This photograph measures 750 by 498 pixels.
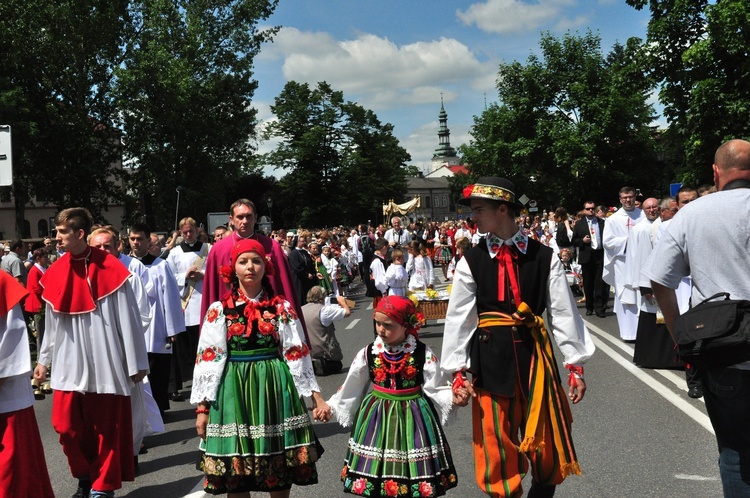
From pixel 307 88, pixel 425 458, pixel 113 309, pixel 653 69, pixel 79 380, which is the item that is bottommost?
pixel 425 458

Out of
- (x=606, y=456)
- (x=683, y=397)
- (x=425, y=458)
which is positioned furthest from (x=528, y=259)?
(x=683, y=397)

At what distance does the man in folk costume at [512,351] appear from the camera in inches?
173

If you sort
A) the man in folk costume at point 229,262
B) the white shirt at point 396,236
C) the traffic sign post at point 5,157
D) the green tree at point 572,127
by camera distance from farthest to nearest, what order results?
the green tree at point 572,127
the white shirt at point 396,236
the traffic sign post at point 5,157
the man in folk costume at point 229,262

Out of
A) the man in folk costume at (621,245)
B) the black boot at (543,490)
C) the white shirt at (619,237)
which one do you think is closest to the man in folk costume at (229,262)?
the black boot at (543,490)

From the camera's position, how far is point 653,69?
1239 inches

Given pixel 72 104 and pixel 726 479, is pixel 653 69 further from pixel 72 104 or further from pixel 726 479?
pixel 726 479

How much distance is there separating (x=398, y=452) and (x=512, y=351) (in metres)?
0.85

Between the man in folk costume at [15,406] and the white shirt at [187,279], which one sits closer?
the man in folk costume at [15,406]

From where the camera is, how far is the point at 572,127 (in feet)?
182

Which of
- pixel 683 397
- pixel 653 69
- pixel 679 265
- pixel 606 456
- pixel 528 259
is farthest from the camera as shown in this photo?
pixel 653 69

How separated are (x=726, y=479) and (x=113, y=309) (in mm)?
4070

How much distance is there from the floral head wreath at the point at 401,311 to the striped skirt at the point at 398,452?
0.41 metres

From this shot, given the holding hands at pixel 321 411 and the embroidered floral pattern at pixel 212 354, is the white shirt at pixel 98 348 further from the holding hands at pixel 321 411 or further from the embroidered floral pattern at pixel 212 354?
the holding hands at pixel 321 411

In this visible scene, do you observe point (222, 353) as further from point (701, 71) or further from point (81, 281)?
point (701, 71)
